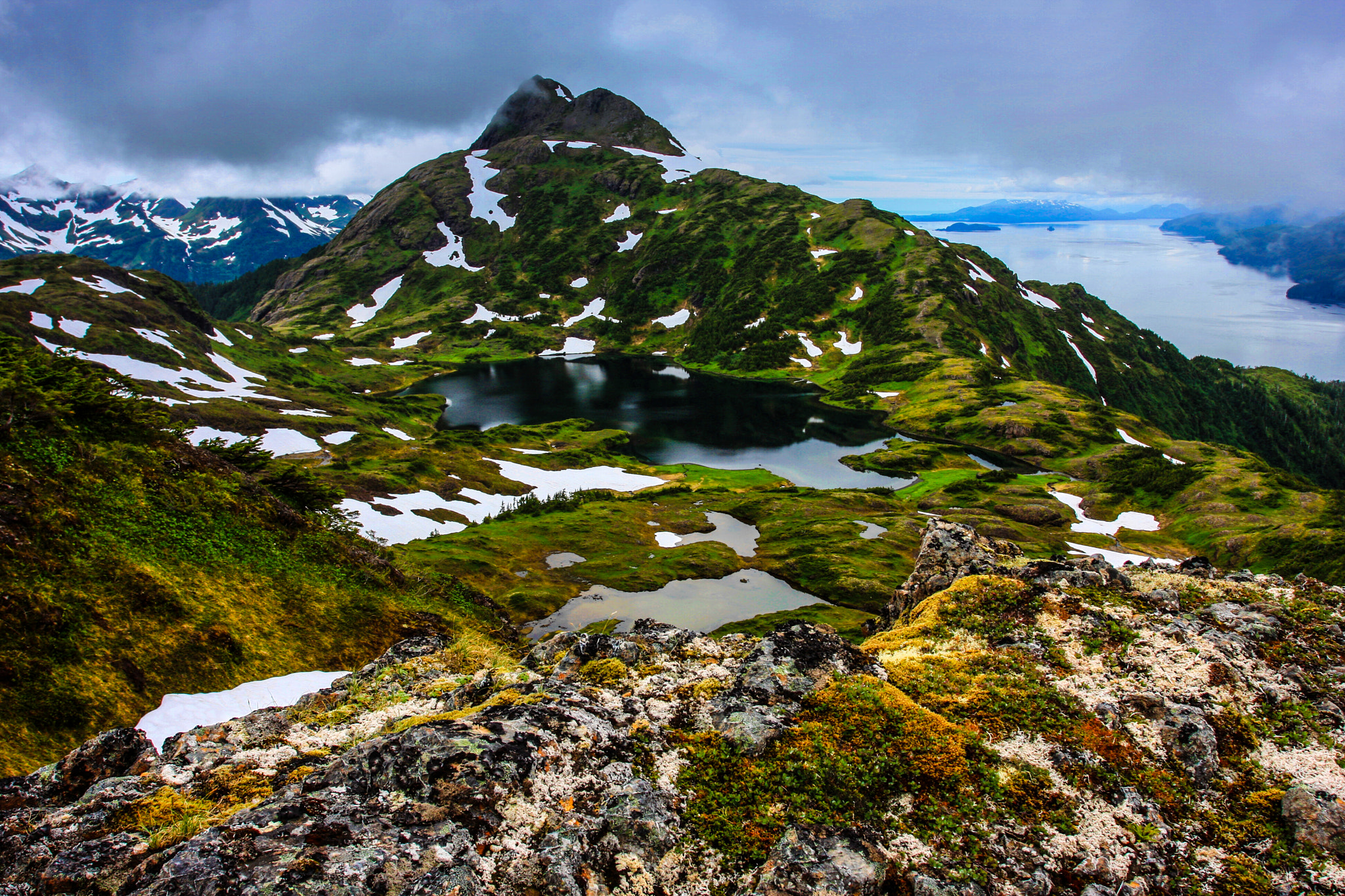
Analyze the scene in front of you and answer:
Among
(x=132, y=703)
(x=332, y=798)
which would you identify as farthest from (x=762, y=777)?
(x=132, y=703)

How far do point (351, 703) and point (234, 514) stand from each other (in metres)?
13.4

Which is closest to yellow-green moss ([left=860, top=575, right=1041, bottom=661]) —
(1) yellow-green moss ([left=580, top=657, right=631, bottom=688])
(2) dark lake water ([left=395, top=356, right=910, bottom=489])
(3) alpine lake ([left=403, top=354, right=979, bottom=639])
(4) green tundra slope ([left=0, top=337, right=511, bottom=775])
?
(1) yellow-green moss ([left=580, top=657, right=631, bottom=688])

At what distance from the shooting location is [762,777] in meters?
12.0

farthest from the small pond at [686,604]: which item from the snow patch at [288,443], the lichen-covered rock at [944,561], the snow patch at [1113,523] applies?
the snow patch at [1113,523]

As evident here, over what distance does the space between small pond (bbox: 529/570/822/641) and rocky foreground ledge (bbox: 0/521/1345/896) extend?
33.2 metres

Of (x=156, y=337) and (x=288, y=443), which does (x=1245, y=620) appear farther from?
(x=156, y=337)

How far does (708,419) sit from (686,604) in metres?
105

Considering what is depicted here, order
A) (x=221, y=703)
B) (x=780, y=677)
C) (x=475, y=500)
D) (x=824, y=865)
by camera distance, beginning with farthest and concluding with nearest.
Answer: (x=475, y=500) < (x=221, y=703) < (x=780, y=677) < (x=824, y=865)

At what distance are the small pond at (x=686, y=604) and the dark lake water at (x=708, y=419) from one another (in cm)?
5430

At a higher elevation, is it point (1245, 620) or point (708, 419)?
point (1245, 620)

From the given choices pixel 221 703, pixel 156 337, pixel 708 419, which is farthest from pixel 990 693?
pixel 156 337

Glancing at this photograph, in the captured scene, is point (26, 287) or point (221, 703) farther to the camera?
point (26, 287)

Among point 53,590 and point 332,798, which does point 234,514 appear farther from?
point 332,798

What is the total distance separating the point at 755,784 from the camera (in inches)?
469
